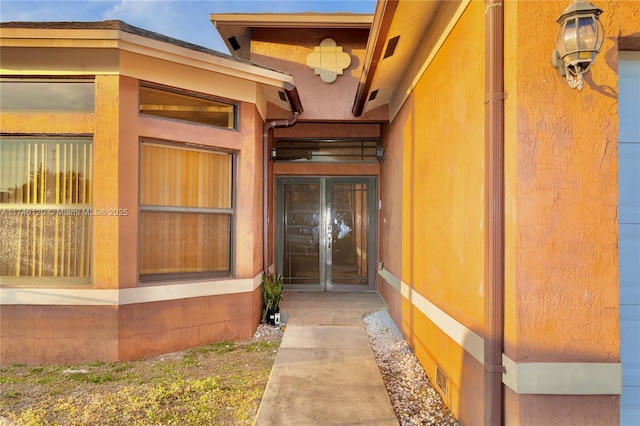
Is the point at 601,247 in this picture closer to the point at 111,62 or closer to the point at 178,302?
the point at 178,302

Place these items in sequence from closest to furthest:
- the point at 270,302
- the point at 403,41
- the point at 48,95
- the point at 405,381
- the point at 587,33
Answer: the point at 587,33 < the point at 405,381 < the point at 403,41 < the point at 48,95 < the point at 270,302

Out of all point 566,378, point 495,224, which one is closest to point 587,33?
point 495,224

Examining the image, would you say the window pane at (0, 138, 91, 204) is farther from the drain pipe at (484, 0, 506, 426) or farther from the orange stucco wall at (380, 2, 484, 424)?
the drain pipe at (484, 0, 506, 426)

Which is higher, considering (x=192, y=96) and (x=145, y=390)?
(x=192, y=96)

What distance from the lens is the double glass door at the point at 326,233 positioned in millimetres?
7625

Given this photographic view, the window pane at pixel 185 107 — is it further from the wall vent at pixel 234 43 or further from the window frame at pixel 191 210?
the wall vent at pixel 234 43

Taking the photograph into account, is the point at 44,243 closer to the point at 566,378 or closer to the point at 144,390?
the point at 144,390

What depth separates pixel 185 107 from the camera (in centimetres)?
448

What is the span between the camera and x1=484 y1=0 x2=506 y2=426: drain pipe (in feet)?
7.52

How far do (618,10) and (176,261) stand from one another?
4.71 m

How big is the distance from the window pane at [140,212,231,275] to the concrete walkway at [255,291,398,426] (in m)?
1.44

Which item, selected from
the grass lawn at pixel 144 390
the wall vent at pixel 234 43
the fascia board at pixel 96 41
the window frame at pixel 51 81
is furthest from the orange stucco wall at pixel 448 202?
the wall vent at pixel 234 43

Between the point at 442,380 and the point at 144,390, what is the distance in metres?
2.81

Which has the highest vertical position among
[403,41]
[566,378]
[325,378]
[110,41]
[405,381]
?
[403,41]
